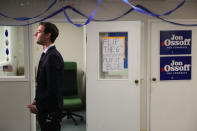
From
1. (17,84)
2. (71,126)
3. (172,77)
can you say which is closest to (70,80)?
(71,126)

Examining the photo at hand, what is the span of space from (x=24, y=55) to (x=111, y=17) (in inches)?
58.8

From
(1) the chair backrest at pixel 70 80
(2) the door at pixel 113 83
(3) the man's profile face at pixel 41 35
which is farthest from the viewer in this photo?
(1) the chair backrest at pixel 70 80

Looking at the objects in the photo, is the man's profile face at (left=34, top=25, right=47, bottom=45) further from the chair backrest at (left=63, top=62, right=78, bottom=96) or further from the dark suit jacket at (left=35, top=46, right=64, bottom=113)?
the chair backrest at (left=63, top=62, right=78, bottom=96)

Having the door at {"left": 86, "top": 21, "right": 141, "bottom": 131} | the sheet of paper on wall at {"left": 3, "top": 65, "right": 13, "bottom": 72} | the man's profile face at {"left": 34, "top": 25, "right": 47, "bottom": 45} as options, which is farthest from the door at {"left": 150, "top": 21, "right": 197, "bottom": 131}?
the sheet of paper on wall at {"left": 3, "top": 65, "right": 13, "bottom": 72}

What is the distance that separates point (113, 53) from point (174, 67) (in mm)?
1007

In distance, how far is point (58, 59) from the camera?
7.32 feet

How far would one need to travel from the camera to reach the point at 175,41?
12.0 feet

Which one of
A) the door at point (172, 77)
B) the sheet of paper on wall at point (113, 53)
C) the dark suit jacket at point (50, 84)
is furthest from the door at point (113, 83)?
the dark suit jacket at point (50, 84)

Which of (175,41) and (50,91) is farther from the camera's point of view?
(175,41)

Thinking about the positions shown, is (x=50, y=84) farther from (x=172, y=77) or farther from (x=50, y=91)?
(x=172, y=77)

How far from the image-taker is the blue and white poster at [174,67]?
12.1 ft

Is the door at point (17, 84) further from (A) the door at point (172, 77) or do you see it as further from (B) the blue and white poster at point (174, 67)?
(B) the blue and white poster at point (174, 67)

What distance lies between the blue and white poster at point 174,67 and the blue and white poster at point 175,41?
112mm

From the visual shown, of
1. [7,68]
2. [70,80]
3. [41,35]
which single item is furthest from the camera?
[70,80]
